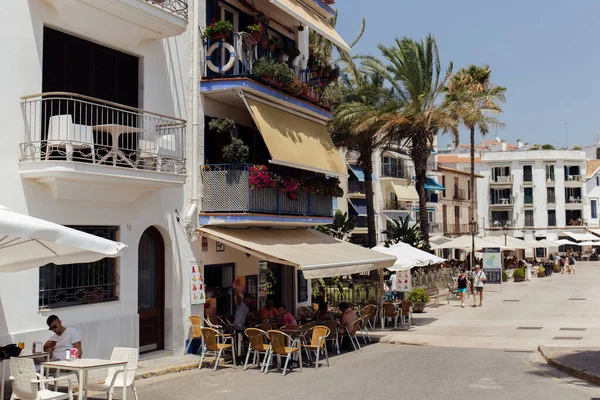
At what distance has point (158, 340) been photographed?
54.1 ft

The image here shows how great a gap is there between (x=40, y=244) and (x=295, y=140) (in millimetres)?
10869

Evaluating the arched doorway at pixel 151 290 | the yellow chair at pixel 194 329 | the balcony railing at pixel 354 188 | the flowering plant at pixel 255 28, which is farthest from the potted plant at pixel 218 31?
the balcony railing at pixel 354 188

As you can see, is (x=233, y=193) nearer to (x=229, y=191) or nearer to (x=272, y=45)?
(x=229, y=191)

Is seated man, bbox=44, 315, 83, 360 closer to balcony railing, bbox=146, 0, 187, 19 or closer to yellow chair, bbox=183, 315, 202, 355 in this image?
yellow chair, bbox=183, 315, 202, 355

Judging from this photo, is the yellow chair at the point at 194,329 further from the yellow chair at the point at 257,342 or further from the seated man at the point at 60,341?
the seated man at the point at 60,341

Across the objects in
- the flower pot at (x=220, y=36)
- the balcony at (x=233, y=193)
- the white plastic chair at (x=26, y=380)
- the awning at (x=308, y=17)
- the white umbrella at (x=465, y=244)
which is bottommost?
the white plastic chair at (x=26, y=380)

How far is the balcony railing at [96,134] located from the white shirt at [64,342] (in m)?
3.17

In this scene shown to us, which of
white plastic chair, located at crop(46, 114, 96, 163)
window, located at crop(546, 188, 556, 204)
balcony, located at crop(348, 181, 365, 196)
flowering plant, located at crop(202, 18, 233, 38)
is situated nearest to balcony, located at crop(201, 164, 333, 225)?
flowering plant, located at crop(202, 18, 233, 38)

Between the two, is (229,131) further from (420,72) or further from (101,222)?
(420,72)

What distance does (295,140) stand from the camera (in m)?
20.0

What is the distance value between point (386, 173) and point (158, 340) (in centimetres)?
4188

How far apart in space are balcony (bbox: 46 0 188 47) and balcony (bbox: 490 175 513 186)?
7651 centimetres

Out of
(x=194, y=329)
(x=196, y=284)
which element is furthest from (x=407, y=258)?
(x=194, y=329)

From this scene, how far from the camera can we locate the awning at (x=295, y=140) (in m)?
18.3
